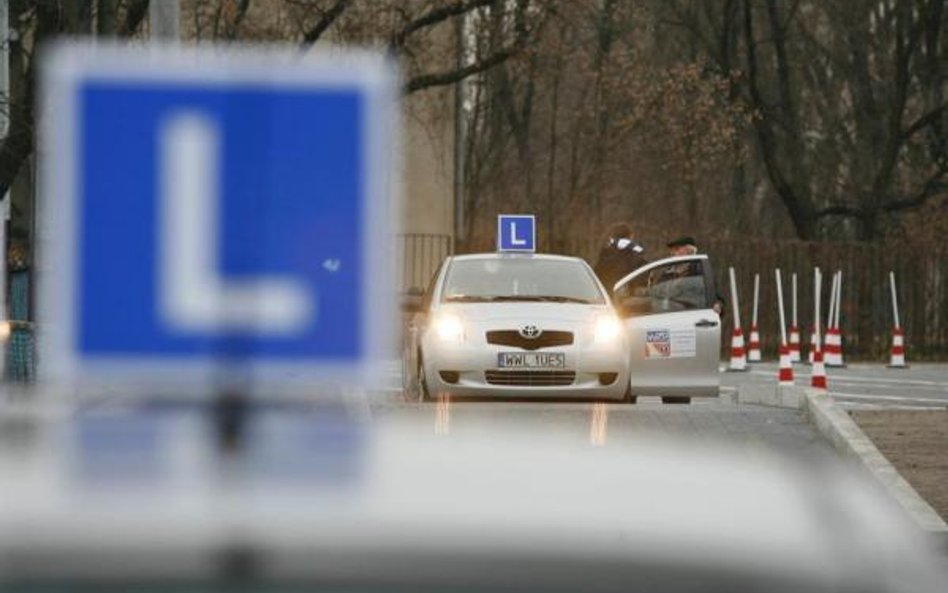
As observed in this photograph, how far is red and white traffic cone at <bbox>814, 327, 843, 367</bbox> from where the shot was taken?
1444 inches

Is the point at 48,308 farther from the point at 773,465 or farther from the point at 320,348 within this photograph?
the point at 773,465

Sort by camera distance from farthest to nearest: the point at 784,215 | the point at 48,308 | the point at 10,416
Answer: the point at 784,215
the point at 48,308
the point at 10,416

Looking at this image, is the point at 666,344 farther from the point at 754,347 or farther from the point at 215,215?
the point at 215,215

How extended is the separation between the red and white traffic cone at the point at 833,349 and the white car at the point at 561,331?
549 inches

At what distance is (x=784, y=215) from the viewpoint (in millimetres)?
61219

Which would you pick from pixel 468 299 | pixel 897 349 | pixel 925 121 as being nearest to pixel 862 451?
pixel 468 299

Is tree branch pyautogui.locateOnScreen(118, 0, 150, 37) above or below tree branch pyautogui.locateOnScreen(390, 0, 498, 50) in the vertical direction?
below

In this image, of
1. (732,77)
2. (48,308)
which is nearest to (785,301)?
(732,77)

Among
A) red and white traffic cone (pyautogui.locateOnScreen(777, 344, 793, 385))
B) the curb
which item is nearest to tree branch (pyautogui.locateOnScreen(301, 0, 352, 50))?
red and white traffic cone (pyautogui.locateOnScreen(777, 344, 793, 385))

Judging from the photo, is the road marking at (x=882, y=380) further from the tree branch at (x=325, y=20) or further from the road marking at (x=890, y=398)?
the tree branch at (x=325, y=20)

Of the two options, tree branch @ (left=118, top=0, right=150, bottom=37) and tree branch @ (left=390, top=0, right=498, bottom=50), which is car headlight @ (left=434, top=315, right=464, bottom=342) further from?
tree branch @ (left=390, top=0, right=498, bottom=50)

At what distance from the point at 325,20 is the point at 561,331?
1266cm

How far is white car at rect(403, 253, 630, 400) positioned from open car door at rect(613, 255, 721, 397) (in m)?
0.32

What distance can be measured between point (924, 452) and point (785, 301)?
2318cm
